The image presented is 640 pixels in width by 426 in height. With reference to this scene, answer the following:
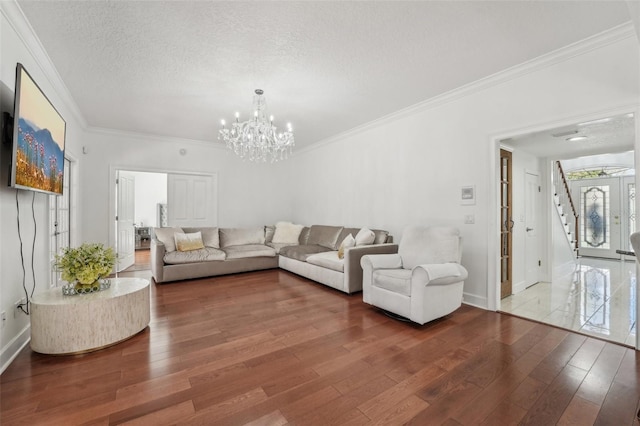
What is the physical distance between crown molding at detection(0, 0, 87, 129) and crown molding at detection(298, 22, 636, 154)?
407cm

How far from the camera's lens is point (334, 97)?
3652 millimetres

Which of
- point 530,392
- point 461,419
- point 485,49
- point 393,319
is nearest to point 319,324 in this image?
point 393,319

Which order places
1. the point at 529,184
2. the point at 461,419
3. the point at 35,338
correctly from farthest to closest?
the point at 529,184 → the point at 35,338 → the point at 461,419

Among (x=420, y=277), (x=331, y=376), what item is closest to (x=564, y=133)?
(x=420, y=277)

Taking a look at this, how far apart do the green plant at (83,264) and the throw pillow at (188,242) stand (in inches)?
93.0

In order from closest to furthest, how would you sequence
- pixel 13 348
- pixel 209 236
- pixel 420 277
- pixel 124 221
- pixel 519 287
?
pixel 13 348
pixel 420 277
pixel 519 287
pixel 209 236
pixel 124 221

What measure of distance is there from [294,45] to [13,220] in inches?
108

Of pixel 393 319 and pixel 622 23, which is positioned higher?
pixel 622 23

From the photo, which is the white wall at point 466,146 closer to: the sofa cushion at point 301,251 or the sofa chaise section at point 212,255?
the sofa cushion at point 301,251

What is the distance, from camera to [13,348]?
2.09m

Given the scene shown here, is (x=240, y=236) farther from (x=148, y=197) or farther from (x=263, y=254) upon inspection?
(x=148, y=197)

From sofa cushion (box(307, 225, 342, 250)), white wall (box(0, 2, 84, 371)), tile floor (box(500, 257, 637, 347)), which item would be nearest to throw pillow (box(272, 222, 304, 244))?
sofa cushion (box(307, 225, 342, 250))

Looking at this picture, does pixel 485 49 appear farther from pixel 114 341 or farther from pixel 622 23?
pixel 114 341

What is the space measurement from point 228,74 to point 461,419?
3.58m
